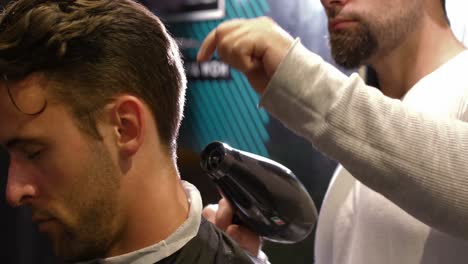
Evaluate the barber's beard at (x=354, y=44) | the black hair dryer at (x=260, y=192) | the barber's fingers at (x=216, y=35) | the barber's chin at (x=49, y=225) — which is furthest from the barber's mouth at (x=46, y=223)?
the barber's beard at (x=354, y=44)

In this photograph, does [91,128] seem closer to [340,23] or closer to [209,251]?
[209,251]

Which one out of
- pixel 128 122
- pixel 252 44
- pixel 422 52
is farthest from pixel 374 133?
pixel 422 52

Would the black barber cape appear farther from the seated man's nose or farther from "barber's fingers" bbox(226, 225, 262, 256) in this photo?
the seated man's nose

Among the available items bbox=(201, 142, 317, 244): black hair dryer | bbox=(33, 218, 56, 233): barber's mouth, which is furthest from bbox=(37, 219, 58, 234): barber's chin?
bbox=(201, 142, 317, 244): black hair dryer

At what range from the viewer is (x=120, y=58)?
1.06 m

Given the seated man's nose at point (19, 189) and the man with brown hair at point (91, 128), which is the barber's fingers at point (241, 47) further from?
the seated man's nose at point (19, 189)

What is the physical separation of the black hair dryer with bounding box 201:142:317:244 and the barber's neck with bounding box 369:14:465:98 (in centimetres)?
35

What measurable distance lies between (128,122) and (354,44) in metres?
0.51

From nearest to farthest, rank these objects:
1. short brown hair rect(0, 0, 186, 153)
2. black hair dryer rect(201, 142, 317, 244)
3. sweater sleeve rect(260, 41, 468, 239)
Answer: sweater sleeve rect(260, 41, 468, 239), short brown hair rect(0, 0, 186, 153), black hair dryer rect(201, 142, 317, 244)

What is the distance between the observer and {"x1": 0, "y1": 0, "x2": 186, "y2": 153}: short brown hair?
40.4 inches

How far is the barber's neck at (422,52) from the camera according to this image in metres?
1.28

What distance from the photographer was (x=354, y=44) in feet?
4.08

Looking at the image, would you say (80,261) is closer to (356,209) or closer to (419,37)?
(356,209)

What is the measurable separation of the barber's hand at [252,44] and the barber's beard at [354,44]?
489mm
